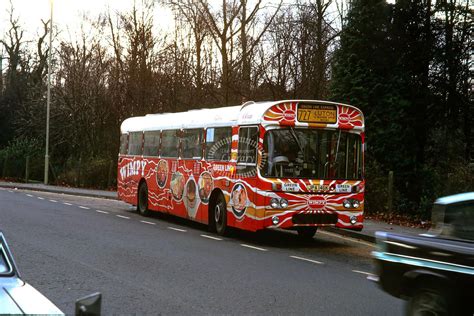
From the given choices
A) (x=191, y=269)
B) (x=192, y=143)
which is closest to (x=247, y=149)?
(x=192, y=143)

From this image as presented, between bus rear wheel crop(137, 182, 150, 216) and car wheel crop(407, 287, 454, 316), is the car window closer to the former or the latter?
car wheel crop(407, 287, 454, 316)

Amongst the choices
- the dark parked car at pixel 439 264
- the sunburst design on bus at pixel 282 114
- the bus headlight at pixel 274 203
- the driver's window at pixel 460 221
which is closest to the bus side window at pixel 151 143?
the sunburst design on bus at pixel 282 114

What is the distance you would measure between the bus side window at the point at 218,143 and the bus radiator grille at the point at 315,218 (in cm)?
230

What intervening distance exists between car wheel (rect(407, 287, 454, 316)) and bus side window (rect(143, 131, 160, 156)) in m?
13.5

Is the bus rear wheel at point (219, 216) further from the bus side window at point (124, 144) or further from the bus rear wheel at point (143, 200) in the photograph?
the bus side window at point (124, 144)

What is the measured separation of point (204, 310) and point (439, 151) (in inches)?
853

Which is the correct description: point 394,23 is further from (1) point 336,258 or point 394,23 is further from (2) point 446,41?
(1) point 336,258

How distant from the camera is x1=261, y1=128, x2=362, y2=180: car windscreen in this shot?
12906 millimetres

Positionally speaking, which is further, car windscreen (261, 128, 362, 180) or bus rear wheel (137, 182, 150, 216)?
bus rear wheel (137, 182, 150, 216)

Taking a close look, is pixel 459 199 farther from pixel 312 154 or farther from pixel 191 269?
pixel 312 154

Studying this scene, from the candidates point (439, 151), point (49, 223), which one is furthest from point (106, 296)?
point (439, 151)

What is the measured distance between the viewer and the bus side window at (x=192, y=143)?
1596cm

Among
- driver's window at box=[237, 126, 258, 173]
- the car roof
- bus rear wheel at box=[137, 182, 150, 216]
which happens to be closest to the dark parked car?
the car roof

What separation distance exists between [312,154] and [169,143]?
579cm
